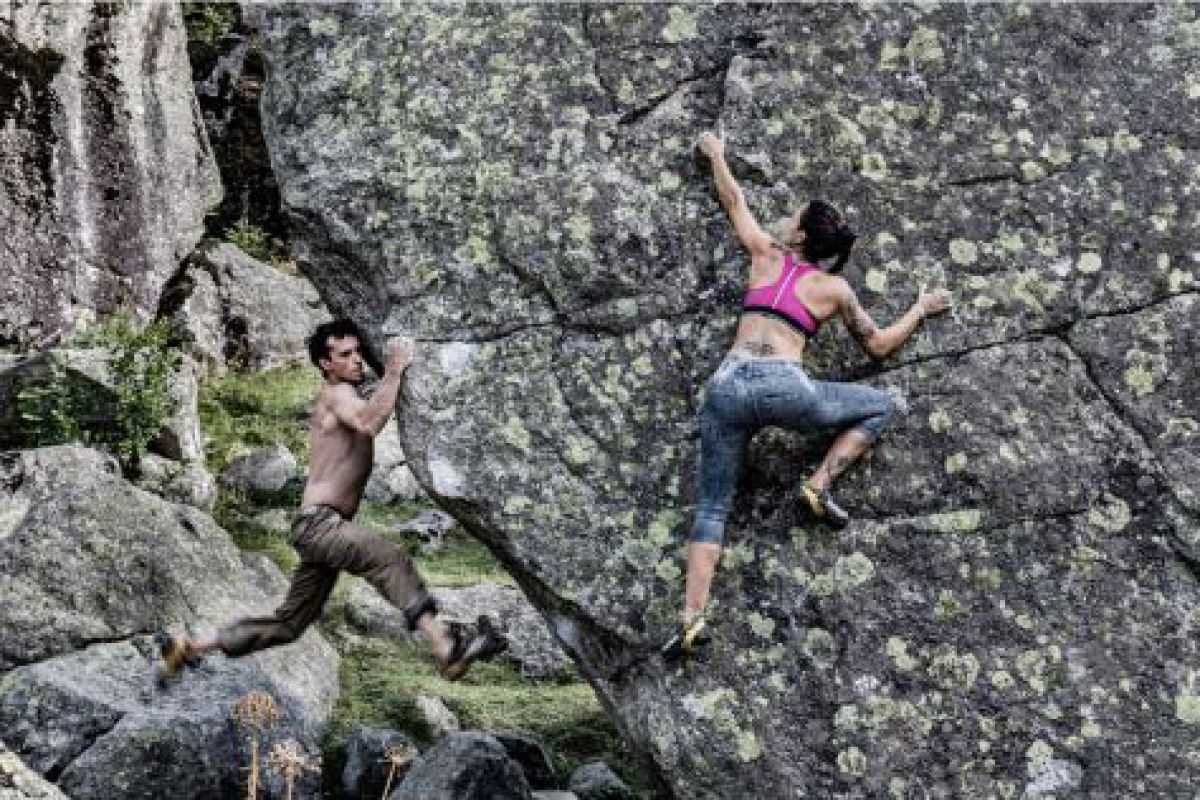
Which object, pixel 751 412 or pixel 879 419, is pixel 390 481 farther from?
pixel 879 419

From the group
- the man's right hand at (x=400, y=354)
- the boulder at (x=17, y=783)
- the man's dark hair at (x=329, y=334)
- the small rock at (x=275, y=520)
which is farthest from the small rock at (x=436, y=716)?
the boulder at (x=17, y=783)

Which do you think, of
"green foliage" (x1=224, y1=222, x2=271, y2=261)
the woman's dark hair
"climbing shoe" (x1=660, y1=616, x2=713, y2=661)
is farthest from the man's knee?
"green foliage" (x1=224, y1=222, x2=271, y2=261)

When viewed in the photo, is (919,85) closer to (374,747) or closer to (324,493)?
(324,493)

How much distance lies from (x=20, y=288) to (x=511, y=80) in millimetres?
9062

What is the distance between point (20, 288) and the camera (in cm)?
1591

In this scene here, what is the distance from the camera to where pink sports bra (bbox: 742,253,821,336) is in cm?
838

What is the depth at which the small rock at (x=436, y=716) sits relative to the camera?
1208 centimetres

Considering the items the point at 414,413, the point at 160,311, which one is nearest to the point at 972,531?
the point at 414,413

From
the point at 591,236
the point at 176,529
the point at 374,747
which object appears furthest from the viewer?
the point at 176,529

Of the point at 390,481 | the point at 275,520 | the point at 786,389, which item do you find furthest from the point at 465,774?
the point at 390,481

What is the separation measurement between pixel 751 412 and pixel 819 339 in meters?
0.95

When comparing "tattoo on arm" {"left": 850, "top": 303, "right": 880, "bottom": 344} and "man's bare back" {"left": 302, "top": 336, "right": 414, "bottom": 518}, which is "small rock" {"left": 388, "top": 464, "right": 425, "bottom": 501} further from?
"tattoo on arm" {"left": 850, "top": 303, "right": 880, "bottom": 344}

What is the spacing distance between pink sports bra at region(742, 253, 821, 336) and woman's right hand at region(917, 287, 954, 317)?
2.47 feet

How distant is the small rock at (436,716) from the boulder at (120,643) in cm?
85
